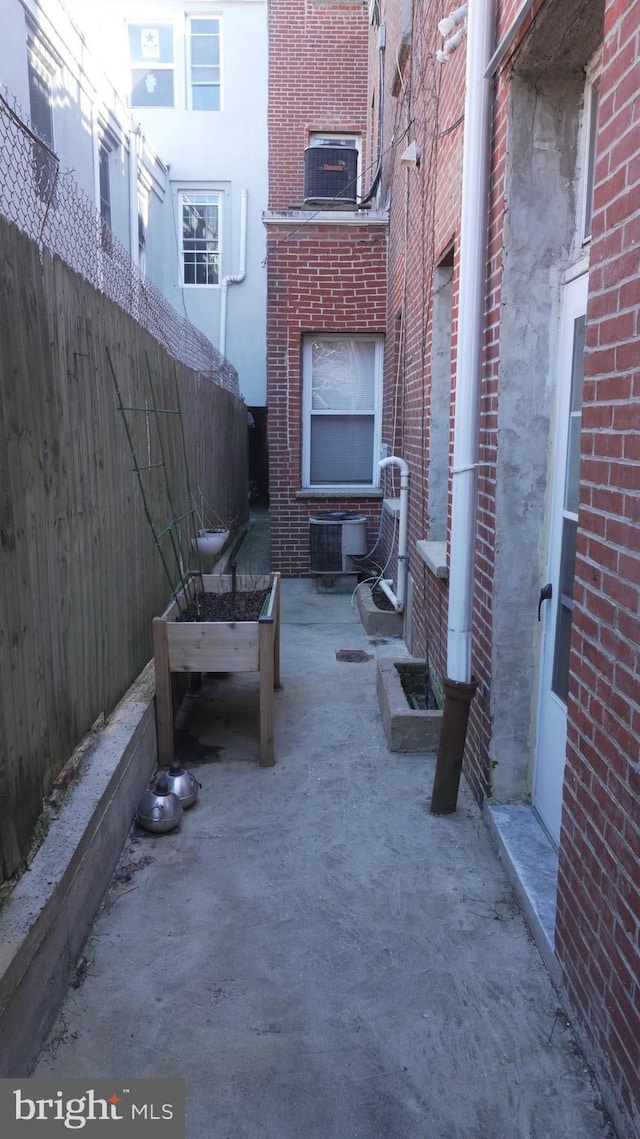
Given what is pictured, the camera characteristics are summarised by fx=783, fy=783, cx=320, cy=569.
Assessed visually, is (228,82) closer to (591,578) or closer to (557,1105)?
(591,578)

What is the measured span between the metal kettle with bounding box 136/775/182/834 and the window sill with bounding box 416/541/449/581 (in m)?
1.96

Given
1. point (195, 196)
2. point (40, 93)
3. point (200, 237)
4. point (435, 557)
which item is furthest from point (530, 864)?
point (195, 196)

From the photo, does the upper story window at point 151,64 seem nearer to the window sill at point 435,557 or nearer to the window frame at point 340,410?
the window frame at point 340,410

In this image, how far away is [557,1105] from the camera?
2.07 m

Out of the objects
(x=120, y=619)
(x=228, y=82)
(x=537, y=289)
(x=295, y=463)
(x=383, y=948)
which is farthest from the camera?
(x=228, y=82)

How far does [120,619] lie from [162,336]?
8.07 feet

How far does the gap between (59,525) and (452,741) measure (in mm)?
1945

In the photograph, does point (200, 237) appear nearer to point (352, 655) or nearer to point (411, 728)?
point (352, 655)

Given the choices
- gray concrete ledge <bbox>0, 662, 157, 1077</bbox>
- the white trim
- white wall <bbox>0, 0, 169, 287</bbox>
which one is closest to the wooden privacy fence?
gray concrete ledge <bbox>0, 662, 157, 1077</bbox>

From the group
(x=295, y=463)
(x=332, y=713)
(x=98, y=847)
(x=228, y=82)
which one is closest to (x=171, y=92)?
(x=228, y=82)

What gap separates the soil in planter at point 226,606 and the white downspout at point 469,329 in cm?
141

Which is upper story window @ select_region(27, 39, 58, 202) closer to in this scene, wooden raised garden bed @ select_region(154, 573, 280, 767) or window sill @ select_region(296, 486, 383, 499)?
window sill @ select_region(296, 486, 383, 499)

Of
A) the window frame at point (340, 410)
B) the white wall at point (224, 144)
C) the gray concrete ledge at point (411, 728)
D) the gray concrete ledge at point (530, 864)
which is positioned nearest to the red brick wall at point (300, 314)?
the window frame at point (340, 410)

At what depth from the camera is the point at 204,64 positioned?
14680 mm
